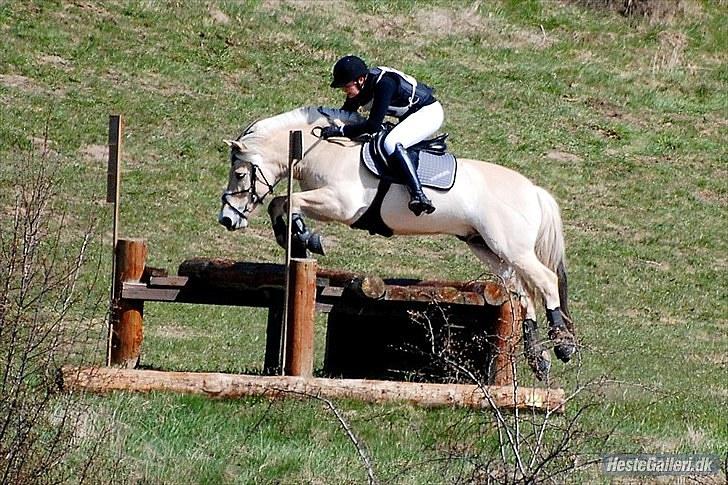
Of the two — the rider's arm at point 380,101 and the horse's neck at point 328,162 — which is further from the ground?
the rider's arm at point 380,101

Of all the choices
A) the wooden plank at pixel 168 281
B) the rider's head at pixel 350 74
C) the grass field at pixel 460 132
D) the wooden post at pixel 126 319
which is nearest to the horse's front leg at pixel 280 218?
the wooden plank at pixel 168 281

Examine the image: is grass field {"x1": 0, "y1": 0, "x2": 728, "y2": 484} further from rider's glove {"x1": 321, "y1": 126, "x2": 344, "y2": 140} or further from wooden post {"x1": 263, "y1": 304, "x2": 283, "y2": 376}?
rider's glove {"x1": 321, "y1": 126, "x2": 344, "y2": 140}

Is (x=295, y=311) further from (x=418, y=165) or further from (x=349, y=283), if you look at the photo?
(x=418, y=165)

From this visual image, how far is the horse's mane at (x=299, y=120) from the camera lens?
9688mm

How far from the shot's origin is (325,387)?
8516mm

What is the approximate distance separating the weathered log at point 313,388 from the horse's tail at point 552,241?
1.83 metres

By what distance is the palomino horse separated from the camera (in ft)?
31.6

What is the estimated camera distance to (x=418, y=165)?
968 cm

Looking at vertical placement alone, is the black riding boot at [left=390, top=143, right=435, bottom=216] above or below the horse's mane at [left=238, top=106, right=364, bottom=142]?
below

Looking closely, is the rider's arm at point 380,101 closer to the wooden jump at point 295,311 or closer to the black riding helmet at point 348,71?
the black riding helmet at point 348,71

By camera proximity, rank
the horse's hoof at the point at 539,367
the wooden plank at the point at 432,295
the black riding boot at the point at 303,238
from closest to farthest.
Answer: the horse's hoof at the point at 539,367 → the wooden plank at the point at 432,295 → the black riding boot at the point at 303,238

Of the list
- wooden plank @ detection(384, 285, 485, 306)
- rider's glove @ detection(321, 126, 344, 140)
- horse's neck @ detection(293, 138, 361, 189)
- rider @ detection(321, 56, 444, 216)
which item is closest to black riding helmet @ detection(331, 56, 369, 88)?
rider @ detection(321, 56, 444, 216)

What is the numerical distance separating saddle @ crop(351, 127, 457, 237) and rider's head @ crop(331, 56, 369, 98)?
38cm

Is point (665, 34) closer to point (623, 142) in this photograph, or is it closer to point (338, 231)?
point (623, 142)
